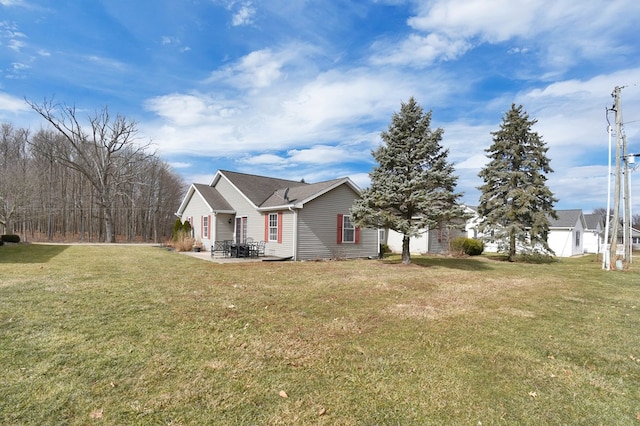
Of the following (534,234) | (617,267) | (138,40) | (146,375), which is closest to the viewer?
(146,375)

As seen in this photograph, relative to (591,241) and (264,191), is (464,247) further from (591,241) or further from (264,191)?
(591,241)

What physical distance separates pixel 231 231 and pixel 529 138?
1802 cm

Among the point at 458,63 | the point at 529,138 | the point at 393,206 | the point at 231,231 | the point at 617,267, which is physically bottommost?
the point at 617,267

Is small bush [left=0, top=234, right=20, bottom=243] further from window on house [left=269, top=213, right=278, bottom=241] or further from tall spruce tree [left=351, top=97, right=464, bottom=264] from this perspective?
tall spruce tree [left=351, top=97, right=464, bottom=264]

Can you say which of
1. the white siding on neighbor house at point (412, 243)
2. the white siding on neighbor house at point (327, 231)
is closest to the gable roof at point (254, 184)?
the white siding on neighbor house at point (327, 231)

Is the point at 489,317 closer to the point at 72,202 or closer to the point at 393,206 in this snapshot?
the point at 393,206

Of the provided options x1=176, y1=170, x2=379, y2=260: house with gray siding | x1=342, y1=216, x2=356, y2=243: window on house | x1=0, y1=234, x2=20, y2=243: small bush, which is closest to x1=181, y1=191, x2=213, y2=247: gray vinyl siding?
x1=176, y1=170, x2=379, y2=260: house with gray siding

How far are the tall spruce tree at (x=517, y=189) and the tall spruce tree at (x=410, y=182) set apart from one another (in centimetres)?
725

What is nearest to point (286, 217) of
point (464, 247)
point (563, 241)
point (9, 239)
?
point (464, 247)

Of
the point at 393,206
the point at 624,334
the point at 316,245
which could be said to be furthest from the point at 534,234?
the point at 624,334

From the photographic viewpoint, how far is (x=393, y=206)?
43.9 feet

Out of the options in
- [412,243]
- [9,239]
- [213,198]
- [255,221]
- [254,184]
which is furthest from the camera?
[412,243]

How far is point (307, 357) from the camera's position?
4.06 metres

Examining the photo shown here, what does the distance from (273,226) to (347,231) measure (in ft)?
12.8
